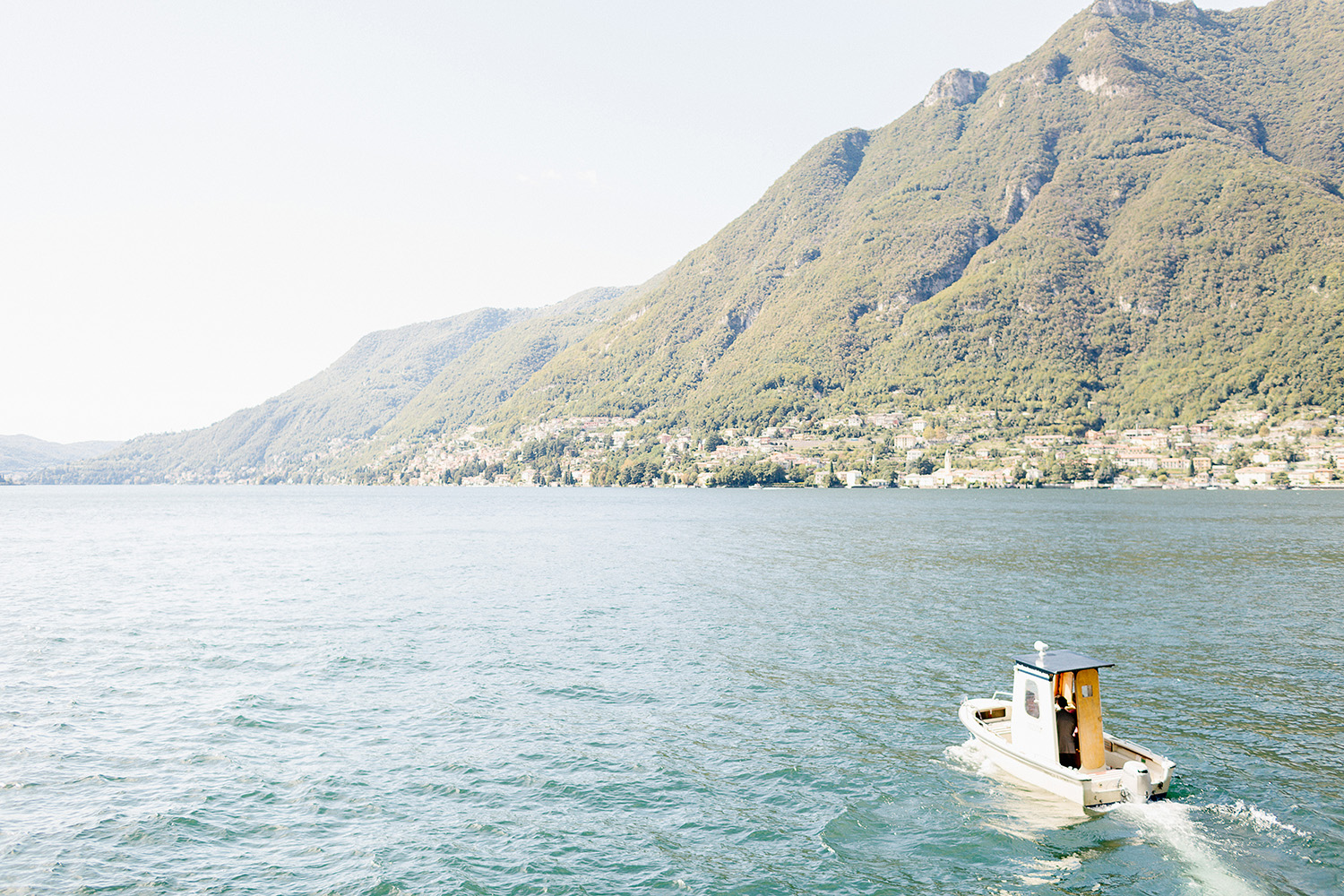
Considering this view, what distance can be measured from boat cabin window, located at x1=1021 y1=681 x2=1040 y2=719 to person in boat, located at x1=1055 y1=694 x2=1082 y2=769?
0.48 m

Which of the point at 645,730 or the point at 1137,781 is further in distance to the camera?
the point at 645,730

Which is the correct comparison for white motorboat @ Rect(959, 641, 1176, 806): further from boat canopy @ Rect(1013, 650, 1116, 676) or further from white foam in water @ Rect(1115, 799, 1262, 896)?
white foam in water @ Rect(1115, 799, 1262, 896)

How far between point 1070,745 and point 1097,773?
31.4 inches

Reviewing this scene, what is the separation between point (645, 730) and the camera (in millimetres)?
22234

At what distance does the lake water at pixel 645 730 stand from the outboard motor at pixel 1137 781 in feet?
1.24

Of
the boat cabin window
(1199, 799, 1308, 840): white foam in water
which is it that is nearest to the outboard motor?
(1199, 799, 1308, 840): white foam in water

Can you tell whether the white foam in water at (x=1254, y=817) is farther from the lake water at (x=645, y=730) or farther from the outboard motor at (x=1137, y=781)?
the outboard motor at (x=1137, y=781)

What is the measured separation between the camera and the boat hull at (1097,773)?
16.8m

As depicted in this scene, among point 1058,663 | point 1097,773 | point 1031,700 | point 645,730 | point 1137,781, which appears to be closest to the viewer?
point 1137,781

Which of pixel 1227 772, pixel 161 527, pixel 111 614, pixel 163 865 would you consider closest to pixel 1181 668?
pixel 1227 772

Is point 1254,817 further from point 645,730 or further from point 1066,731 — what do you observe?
point 645,730

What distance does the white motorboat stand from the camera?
16.8 meters

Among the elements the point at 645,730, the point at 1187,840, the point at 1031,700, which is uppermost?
the point at 1031,700

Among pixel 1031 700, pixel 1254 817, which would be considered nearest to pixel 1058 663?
pixel 1031 700
